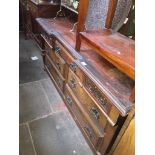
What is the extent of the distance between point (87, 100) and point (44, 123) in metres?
0.71

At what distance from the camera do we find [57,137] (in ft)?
5.28

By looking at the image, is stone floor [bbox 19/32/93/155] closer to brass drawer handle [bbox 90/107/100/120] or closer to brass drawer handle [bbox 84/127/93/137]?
brass drawer handle [bbox 84/127/93/137]

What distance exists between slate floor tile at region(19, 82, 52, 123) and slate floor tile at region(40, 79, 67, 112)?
6 centimetres

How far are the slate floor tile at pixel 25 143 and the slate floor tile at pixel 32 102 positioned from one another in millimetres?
136

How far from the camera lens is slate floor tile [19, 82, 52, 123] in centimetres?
183

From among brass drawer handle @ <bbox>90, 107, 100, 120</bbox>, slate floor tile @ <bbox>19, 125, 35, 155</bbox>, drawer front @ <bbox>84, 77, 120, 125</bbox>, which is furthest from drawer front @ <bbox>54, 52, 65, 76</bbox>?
A: slate floor tile @ <bbox>19, 125, 35, 155</bbox>

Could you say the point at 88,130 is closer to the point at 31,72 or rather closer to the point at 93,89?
the point at 93,89

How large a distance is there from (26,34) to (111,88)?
3082 mm

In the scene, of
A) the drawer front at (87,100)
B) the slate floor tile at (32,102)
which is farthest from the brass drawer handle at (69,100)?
the slate floor tile at (32,102)

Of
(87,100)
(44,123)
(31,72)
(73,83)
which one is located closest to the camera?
(87,100)

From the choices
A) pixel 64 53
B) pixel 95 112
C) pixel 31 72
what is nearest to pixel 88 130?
pixel 95 112
